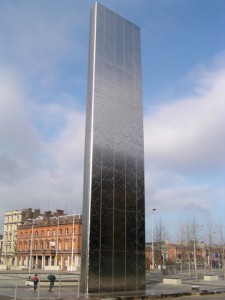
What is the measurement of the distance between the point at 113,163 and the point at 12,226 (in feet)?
304

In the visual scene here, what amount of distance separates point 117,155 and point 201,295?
949 cm

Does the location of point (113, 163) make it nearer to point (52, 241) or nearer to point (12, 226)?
point (52, 241)

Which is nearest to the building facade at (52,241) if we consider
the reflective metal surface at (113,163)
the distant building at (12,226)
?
the distant building at (12,226)

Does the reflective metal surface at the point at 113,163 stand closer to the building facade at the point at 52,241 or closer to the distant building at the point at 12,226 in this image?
the building facade at the point at 52,241

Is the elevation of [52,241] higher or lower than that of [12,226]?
lower

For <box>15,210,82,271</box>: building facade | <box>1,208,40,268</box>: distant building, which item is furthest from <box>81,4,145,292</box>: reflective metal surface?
→ <box>1,208,40,268</box>: distant building

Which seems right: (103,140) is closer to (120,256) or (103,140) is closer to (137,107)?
(137,107)

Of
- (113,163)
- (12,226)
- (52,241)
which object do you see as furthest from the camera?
(12,226)

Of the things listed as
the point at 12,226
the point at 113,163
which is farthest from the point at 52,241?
the point at 113,163

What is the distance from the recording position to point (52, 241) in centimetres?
7775

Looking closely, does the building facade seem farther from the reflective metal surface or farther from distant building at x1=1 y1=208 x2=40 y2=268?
the reflective metal surface

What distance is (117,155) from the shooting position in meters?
22.0

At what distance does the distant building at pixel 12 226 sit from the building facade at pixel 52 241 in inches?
315

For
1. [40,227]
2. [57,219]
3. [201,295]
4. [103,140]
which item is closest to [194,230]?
[201,295]
